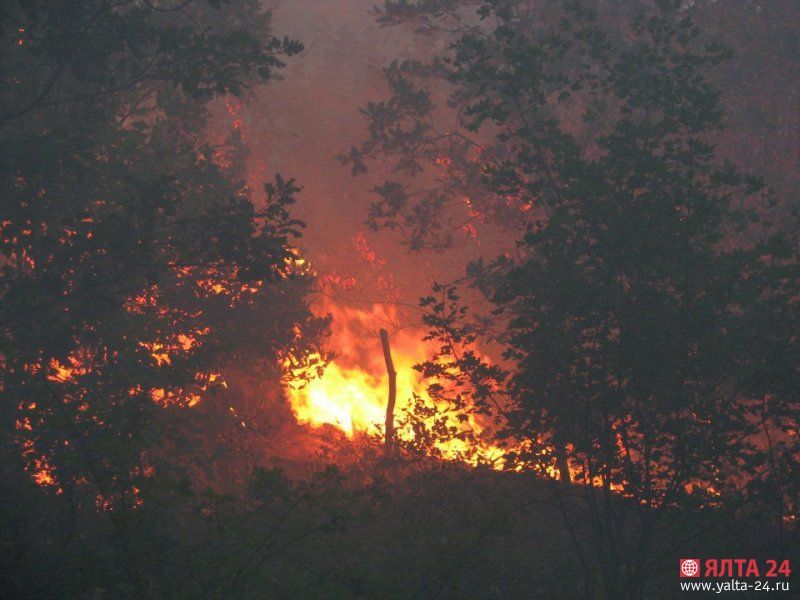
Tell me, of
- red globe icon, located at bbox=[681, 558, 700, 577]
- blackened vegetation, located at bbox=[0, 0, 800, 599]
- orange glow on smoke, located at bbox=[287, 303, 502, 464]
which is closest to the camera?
blackened vegetation, located at bbox=[0, 0, 800, 599]

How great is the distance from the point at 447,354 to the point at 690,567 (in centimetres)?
584

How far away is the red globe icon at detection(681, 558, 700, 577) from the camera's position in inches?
467

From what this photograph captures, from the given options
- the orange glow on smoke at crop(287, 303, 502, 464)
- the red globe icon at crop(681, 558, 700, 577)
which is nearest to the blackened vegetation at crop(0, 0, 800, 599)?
the red globe icon at crop(681, 558, 700, 577)

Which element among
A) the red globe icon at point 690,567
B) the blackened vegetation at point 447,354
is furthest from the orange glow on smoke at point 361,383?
the red globe icon at point 690,567

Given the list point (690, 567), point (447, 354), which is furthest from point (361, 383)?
point (447, 354)

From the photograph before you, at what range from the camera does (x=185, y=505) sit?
1433 cm

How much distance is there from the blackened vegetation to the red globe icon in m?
0.32

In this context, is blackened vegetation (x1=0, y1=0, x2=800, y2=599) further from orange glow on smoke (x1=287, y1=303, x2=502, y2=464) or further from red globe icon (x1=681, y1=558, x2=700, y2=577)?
orange glow on smoke (x1=287, y1=303, x2=502, y2=464)

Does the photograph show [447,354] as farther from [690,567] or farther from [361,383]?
[361,383]

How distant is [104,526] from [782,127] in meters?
24.8

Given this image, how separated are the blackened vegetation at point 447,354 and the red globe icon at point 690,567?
32 cm

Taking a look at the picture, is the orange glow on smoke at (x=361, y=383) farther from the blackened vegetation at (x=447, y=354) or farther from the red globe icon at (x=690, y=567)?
the red globe icon at (x=690, y=567)

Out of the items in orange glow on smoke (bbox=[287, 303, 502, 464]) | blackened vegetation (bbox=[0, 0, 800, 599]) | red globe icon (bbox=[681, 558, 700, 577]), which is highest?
orange glow on smoke (bbox=[287, 303, 502, 464])

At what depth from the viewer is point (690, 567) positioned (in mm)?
11953
